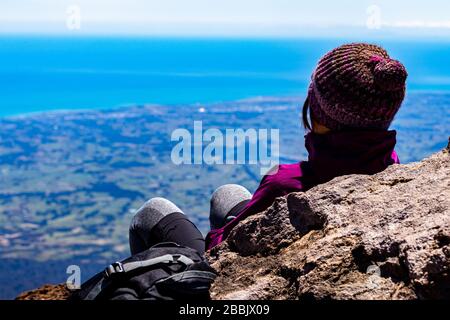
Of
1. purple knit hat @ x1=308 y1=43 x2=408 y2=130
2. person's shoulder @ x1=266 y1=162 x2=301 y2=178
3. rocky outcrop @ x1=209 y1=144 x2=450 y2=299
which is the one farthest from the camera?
person's shoulder @ x1=266 y1=162 x2=301 y2=178

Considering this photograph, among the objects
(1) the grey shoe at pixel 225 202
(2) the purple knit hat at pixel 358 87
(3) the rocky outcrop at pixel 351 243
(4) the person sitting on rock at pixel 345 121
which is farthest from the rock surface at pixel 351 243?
(1) the grey shoe at pixel 225 202

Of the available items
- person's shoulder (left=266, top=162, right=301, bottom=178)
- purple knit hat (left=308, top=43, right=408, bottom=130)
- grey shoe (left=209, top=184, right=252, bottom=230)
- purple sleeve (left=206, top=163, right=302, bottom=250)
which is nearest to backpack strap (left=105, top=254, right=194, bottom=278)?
purple sleeve (left=206, top=163, right=302, bottom=250)

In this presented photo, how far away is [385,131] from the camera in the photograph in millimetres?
4402

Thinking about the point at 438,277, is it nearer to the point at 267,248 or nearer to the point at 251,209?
the point at 267,248

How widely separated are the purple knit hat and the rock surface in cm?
42

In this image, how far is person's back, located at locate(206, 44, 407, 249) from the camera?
4203mm

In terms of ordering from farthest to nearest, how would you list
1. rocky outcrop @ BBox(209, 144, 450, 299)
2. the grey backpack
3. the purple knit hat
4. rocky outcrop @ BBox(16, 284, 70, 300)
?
1. rocky outcrop @ BBox(16, 284, 70, 300)
2. the purple knit hat
3. the grey backpack
4. rocky outcrop @ BBox(209, 144, 450, 299)

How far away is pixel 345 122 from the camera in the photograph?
4328 mm

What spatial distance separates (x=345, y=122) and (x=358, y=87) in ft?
0.84

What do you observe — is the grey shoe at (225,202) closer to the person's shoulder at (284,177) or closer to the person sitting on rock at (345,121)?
the person sitting on rock at (345,121)

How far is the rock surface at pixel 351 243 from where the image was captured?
312 centimetres

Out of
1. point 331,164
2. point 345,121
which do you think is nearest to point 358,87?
point 345,121

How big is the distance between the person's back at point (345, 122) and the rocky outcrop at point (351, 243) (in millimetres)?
304

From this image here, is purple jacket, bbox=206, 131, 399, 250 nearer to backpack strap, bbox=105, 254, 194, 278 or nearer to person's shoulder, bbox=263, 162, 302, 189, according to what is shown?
person's shoulder, bbox=263, 162, 302, 189
